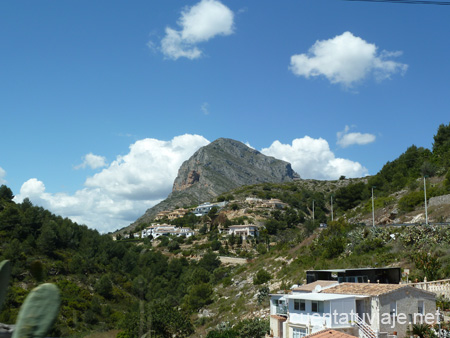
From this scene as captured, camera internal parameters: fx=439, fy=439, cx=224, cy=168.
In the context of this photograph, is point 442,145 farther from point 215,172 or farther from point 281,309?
point 215,172

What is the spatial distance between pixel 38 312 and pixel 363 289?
20809 mm

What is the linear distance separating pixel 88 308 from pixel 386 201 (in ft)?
104

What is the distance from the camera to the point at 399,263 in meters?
29.4

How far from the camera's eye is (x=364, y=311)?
Result: 1984 centimetres

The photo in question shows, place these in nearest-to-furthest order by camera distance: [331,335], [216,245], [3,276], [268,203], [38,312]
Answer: [38,312], [3,276], [331,335], [216,245], [268,203]

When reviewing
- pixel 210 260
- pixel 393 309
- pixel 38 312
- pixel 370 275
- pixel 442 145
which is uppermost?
pixel 442 145

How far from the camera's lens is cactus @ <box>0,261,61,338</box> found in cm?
218

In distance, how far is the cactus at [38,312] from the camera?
2.18m

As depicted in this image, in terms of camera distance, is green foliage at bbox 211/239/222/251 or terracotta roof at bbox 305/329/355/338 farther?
green foliage at bbox 211/239/222/251

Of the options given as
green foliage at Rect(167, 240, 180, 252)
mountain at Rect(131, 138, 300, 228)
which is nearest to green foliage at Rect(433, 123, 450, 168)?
green foliage at Rect(167, 240, 180, 252)

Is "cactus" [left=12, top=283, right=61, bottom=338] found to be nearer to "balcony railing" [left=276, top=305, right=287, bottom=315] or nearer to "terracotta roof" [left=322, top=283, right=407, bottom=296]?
"terracotta roof" [left=322, top=283, right=407, bottom=296]

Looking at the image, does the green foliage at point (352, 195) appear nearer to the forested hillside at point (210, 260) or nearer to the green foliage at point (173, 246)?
the forested hillside at point (210, 260)

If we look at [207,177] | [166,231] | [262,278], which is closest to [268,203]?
[166,231]

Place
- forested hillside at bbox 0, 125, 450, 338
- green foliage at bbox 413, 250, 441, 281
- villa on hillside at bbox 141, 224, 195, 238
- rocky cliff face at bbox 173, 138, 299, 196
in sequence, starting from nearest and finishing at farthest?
green foliage at bbox 413, 250, 441, 281 < forested hillside at bbox 0, 125, 450, 338 < villa on hillside at bbox 141, 224, 195, 238 < rocky cliff face at bbox 173, 138, 299, 196
